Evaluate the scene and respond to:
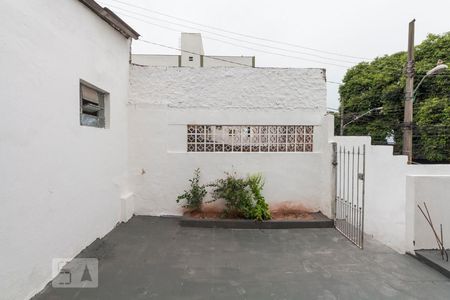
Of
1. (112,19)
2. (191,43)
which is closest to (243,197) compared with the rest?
(112,19)

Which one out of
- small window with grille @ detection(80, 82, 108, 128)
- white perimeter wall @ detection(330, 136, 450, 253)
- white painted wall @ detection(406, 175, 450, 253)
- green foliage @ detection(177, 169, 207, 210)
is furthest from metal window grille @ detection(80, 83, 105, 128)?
white painted wall @ detection(406, 175, 450, 253)

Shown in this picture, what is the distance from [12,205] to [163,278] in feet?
6.29

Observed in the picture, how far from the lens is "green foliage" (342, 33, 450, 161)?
1457cm

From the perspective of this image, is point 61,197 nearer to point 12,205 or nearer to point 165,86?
point 12,205

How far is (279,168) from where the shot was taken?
629cm

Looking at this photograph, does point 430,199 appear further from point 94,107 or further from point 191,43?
point 191,43

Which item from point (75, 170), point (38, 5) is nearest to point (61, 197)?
point (75, 170)

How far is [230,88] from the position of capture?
6375 mm

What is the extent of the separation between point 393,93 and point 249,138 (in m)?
14.4

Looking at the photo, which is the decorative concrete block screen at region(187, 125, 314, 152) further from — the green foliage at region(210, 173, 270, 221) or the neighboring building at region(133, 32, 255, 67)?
the neighboring building at region(133, 32, 255, 67)

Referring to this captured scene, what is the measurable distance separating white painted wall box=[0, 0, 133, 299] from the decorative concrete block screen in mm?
2156

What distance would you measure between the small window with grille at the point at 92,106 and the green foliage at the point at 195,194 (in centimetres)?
226

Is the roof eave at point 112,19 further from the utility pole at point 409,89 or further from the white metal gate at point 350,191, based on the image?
the utility pole at point 409,89

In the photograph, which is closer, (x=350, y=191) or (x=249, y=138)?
(x=350, y=191)
